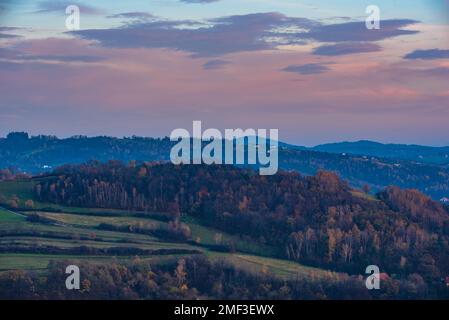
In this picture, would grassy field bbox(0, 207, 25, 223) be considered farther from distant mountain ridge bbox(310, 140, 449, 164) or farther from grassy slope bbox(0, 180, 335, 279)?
distant mountain ridge bbox(310, 140, 449, 164)

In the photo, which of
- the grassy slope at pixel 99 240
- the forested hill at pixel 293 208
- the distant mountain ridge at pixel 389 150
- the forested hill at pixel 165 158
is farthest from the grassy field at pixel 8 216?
the distant mountain ridge at pixel 389 150

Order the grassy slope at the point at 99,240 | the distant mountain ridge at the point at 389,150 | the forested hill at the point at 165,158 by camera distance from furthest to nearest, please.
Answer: the distant mountain ridge at the point at 389,150
the forested hill at the point at 165,158
the grassy slope at the point at 99,240

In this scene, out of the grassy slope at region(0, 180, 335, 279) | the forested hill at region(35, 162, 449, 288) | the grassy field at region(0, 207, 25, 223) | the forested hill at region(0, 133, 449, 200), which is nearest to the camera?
the grassy slope at region(0, 180, 335, 279)

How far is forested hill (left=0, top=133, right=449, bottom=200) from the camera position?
134875mm

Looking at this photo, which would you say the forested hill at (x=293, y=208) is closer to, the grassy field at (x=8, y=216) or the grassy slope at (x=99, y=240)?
the grassy slope at (x=99, y=240)

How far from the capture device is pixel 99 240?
67.3 m

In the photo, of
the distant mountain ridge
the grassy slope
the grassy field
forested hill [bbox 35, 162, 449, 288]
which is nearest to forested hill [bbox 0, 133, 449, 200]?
the distant mountain ridge

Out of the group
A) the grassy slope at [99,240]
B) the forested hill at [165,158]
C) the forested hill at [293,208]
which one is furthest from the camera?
the forested hill at [165,158]

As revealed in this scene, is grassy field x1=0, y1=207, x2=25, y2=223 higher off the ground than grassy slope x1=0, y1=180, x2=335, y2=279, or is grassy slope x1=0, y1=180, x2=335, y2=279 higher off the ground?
grassy field x1=0, y1=207, x2=25, y2=223

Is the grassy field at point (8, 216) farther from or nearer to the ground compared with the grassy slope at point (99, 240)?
farther from the ground

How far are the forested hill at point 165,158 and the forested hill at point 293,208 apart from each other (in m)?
26.7

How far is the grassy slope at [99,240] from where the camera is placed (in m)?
59.2

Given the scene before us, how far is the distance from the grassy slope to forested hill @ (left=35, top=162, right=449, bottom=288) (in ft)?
7.55

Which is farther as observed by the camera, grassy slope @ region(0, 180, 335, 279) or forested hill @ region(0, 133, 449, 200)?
forested hill @ region(0, 133, 449, 200)
